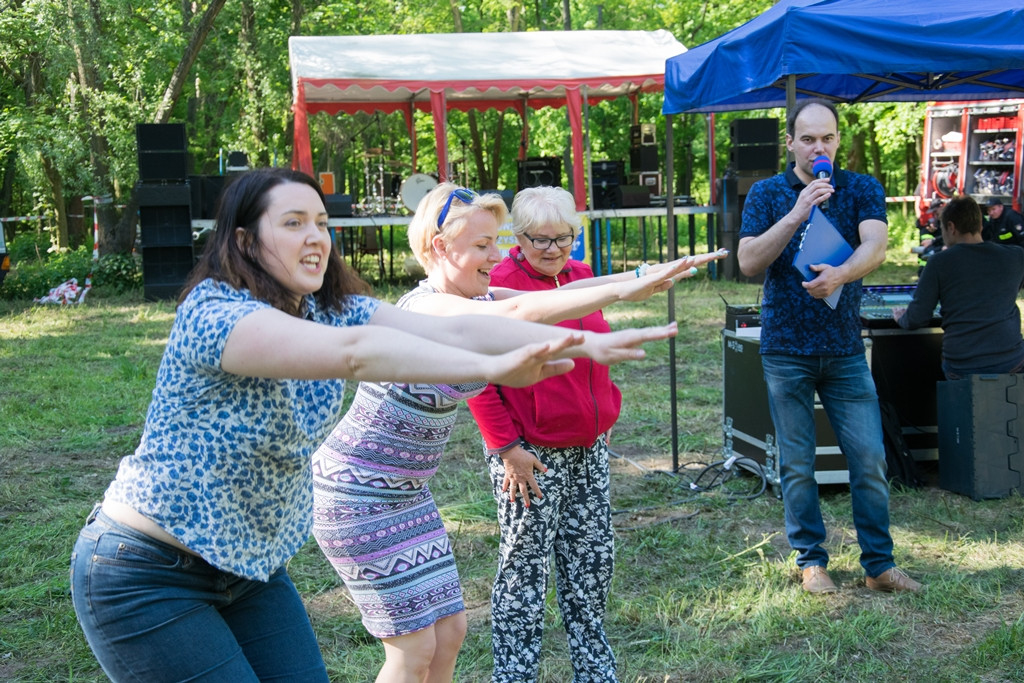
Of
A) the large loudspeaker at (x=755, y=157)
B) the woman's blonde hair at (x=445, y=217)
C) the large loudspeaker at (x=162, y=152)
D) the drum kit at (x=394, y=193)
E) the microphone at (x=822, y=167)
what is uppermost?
the large loudspeaker at (x=162, y=152)

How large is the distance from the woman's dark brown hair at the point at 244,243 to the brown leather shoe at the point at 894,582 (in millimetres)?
2985

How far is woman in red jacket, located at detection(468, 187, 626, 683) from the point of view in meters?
2.94

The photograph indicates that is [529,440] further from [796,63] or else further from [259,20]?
[259,20]

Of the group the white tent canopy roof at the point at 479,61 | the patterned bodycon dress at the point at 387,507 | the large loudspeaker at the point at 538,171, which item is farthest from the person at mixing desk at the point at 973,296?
the large loudspeaker at the point at 538,171

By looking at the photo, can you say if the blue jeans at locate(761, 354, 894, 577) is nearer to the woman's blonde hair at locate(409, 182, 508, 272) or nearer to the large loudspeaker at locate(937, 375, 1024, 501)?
the large loudspeaker at locate(937, 375, 1024, 501)

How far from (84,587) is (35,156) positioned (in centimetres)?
2240

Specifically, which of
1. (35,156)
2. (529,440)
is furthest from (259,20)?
(529,440)

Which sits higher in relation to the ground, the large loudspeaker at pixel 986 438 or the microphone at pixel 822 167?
the microphone at pixel 822 167

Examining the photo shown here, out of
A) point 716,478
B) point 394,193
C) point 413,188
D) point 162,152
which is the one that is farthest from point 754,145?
point 716,478

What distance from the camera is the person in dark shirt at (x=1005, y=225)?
740cm

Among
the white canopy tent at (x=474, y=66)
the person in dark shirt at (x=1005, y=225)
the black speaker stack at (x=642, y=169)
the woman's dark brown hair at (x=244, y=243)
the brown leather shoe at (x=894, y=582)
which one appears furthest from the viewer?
the black speaker stack at (x=642, y=169)

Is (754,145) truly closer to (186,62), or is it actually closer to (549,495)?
(186,62)

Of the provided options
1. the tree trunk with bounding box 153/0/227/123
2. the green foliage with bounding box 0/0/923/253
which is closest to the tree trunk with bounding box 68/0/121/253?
the green foliage with bounding box 0/0/923/253

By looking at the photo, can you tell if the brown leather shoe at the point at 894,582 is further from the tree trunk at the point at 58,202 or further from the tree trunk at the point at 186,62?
the tree trunk at the point at 58,202
